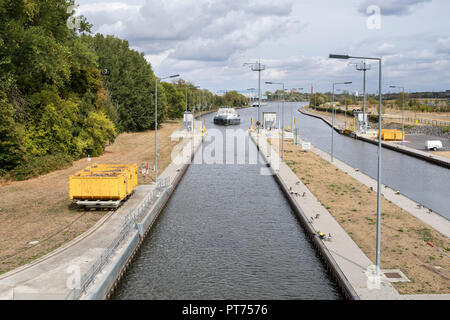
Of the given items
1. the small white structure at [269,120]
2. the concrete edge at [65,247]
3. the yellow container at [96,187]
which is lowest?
the concrete edge at [65,247]

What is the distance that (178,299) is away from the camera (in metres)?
17.4

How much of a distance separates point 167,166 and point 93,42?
1812 inches

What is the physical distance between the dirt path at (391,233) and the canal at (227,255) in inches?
102

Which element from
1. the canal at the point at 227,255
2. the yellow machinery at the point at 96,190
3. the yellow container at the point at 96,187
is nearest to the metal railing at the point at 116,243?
the canal at the point at 227,255

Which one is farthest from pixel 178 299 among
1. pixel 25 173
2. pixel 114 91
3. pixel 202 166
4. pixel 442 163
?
pixel 114 91

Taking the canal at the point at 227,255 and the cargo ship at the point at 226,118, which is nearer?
the canal at the point at 227,255

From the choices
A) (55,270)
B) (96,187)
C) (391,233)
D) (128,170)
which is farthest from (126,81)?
(55,270)

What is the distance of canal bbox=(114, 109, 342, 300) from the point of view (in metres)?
18.2

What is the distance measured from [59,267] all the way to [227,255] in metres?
7.88

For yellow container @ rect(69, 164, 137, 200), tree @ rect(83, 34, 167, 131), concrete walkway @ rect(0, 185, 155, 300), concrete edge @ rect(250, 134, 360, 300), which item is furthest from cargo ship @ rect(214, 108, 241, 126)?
concrete walkway @ rect(0, 185, 155, 300)

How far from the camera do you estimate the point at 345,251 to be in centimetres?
2044

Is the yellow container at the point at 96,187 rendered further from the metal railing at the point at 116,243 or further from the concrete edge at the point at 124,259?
the concrete edge at the point at 124,259

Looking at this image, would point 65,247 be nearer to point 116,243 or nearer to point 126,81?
point 116,243

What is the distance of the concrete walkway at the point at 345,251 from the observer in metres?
15.8
